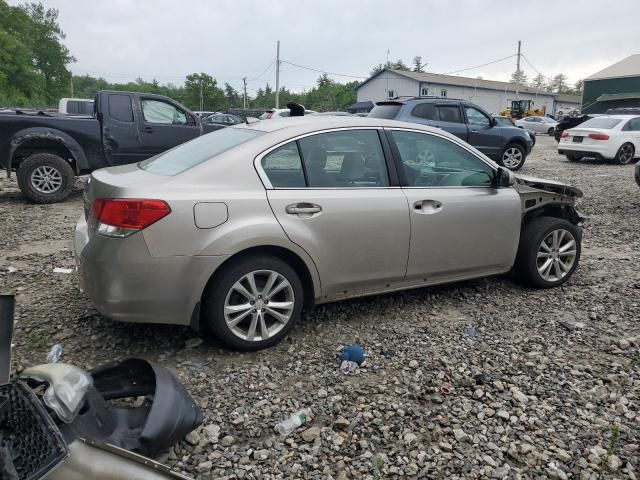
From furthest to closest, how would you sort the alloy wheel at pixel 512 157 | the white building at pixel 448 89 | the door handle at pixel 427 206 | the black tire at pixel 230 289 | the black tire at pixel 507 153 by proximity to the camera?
the white building at pixel 448 89, the alloy wheel at pixel 512 157, the black tire at pixel 507 153, the door handle at pixel 427 206, the black tire at pixel 230 289

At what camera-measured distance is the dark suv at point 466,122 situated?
36.9 feet

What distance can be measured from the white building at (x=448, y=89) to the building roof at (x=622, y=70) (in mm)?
7323

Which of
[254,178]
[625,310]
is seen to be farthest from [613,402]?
[254,178]

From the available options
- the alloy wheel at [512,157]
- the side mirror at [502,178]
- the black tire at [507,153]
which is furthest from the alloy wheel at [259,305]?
the alloy wheel at [512,157]

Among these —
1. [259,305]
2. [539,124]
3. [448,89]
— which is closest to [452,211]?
[259,305]

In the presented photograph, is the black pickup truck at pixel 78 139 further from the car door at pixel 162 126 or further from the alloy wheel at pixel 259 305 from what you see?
the alloy wheel at pixel 259 305

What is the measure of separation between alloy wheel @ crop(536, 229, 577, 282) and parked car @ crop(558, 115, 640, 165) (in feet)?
37.7

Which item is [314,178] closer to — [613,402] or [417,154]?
[417,154]

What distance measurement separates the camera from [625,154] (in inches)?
583

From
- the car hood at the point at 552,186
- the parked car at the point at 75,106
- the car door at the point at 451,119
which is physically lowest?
the car hood at the point at 552,186

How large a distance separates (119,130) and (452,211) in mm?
6503

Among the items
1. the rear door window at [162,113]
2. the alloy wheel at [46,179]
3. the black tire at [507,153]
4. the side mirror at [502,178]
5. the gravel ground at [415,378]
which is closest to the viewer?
the gravel ground at [415,378]

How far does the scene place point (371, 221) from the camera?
367 centimetres

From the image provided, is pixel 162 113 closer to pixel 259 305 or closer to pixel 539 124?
pixel 259 305
